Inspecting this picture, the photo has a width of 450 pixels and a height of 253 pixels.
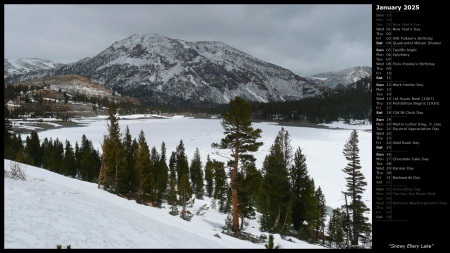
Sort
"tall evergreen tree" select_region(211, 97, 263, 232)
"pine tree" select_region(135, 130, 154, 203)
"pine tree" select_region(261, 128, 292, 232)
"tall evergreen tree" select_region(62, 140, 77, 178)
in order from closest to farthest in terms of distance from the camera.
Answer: "tall evergreen tree" select_region(211, 97, 263, 232)
"pine tree" select_region(261, 128, 292, 232)
"pine tree" select_region(135, 130, 154, 203)
"tall evergreen tree" select_region(62, 140, 77, 178)

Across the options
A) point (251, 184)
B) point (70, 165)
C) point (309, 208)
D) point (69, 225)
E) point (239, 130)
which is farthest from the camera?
point (70, 165)

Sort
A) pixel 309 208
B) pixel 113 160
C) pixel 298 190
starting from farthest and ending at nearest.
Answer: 1. pixel 113 160
2. pixel 298 190
3. pixel 309 208

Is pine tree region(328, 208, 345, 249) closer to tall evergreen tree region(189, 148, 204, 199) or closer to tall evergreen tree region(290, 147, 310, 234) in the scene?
tall evergreen tree region(290, 147, 310, 234)

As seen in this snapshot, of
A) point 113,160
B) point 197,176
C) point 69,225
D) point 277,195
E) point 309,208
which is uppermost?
point 69,225

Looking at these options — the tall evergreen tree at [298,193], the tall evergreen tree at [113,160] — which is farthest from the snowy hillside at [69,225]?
the tall evergreen tree at [298,193]

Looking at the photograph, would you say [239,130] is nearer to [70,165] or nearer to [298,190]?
[298,190]

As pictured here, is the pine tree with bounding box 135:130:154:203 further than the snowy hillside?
Yes

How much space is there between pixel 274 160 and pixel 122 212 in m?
21.3

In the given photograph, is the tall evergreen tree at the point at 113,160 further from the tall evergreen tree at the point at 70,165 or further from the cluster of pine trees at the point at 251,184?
the tall evergreen tree at the point at 70,165

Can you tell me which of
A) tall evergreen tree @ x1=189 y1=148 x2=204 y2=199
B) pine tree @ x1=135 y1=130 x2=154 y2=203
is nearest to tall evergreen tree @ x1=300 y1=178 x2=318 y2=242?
pine tree @ x1=135 y1=130 x2=154 y2=203

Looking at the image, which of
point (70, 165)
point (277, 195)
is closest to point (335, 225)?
point (277, 195)

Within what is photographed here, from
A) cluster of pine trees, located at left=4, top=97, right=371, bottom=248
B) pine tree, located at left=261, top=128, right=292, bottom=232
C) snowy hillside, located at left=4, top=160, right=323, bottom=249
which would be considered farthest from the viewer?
pine tree, located at left=261, top=128, right=292, bottom=232
